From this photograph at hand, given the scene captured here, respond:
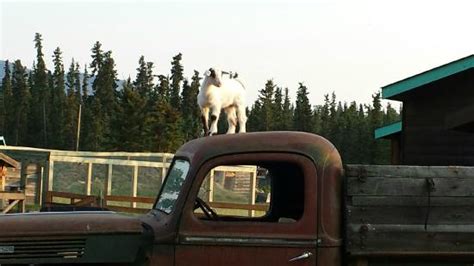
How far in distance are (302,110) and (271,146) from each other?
201 feet

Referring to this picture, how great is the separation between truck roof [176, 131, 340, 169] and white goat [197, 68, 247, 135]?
1.54 m

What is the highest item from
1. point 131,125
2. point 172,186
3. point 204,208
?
point 131,125

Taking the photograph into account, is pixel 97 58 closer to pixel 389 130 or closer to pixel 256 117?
pixel 256 117

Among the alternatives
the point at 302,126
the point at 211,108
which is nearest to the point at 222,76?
the point at 211,108

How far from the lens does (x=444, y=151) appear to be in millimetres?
11422

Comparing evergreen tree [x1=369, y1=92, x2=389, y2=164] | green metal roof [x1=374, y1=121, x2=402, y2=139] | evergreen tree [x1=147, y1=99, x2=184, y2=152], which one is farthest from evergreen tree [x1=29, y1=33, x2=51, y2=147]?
green metal roof [x1=374, y1=121, x2=402, y2=139]

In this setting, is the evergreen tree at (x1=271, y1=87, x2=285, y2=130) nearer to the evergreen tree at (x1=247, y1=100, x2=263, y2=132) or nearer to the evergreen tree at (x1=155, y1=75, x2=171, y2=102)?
the evergreen tree at (x1=247, y1=100, x2=263, y2=132)

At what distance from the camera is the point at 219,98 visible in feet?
19.6

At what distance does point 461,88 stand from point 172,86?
56.8 metres

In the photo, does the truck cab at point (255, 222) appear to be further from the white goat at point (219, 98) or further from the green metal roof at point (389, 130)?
the green metal roof at point (389, 130)

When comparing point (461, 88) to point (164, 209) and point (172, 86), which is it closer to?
point (164, 209)

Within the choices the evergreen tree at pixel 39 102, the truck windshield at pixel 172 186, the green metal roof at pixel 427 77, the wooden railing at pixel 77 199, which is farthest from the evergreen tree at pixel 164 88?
the truck windshield at pixel 172 186

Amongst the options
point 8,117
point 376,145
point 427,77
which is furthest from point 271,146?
point 8,117

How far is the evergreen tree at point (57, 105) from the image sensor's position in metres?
65.1
